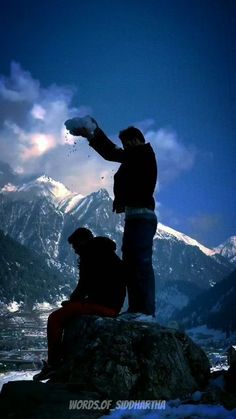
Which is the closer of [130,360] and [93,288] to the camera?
[130,360]

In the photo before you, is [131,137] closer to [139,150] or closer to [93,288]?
[139,150]

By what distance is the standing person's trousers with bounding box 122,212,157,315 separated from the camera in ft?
24.8

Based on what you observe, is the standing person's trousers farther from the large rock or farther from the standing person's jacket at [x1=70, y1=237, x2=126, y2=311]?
the large rock

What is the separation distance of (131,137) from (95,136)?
103cm

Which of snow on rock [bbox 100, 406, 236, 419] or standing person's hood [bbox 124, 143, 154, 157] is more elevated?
standing person's hood [bbox 124, 143, 154, 157]

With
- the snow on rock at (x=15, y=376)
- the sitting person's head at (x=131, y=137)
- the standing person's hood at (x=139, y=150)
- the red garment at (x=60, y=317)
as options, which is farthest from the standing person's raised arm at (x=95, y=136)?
the snow on rock at (x=15, y=376)

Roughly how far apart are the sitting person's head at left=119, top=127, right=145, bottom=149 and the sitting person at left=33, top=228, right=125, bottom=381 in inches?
81.1

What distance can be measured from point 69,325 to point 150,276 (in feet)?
6.08

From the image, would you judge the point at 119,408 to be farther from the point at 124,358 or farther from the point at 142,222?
the point at 142,222

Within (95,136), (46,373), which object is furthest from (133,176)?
(46,373)

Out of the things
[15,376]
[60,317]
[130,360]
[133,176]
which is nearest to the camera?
[130,360]

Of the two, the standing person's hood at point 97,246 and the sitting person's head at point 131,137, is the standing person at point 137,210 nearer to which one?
the sitting person's head at point 131,137

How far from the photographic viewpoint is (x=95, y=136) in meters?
7.24

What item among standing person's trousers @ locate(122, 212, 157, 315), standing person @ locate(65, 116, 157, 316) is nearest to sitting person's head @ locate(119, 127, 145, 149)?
standing person @ locate(65, 116, 157, 316)
